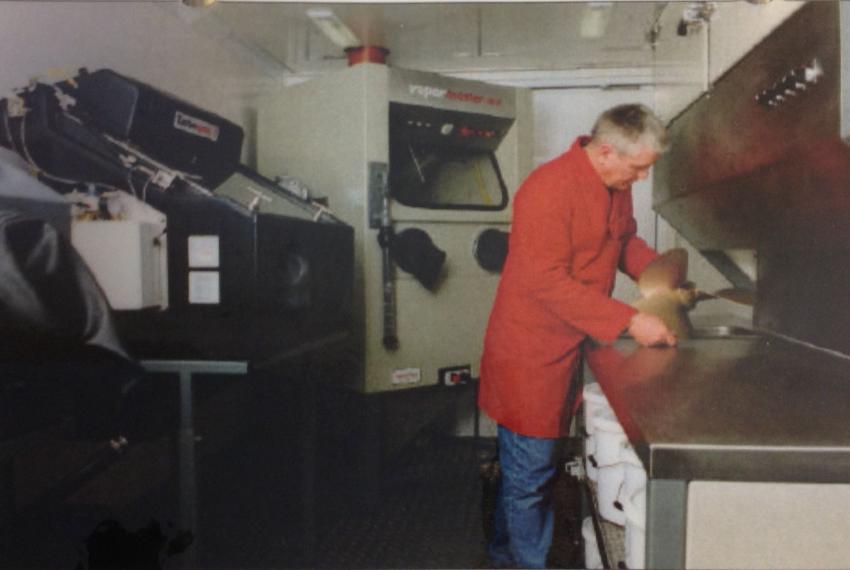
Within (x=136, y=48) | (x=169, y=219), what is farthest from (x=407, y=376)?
(x=136, y=48)

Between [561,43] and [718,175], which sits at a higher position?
[561,43]

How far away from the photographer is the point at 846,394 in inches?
34.2

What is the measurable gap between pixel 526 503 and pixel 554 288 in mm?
509

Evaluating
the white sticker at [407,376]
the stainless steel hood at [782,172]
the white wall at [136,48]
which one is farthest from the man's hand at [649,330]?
the white wall at [136,48]

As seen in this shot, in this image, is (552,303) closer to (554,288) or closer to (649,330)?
(554,288)

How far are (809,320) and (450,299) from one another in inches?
28.8

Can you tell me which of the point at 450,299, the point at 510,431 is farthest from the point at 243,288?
the point at 510,431

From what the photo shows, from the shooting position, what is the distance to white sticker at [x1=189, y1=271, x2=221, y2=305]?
1143mm

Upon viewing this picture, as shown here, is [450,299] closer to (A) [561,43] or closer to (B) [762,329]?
(A) [561,43]

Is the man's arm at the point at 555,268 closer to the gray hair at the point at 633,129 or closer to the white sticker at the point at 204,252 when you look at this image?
the gray hair at the point at 633,129

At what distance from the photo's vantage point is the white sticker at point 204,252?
114cm

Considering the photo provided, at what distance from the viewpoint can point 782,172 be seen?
3.22 feet

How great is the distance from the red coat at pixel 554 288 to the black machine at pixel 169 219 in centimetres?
46

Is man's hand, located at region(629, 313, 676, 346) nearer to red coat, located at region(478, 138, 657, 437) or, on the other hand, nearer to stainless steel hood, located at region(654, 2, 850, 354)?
red coat, located at region(478, 138, 657, 437)
